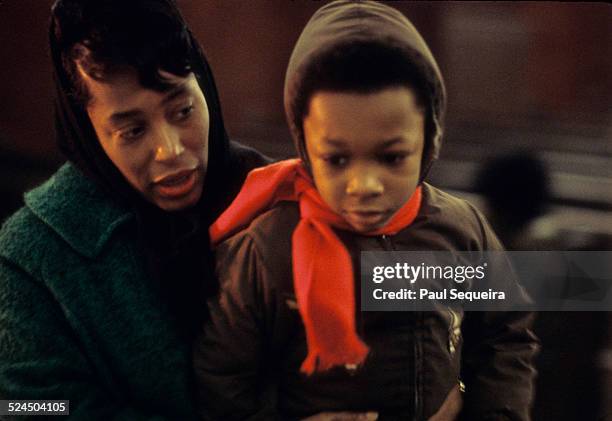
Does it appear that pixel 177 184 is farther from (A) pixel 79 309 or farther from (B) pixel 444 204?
(B) pixel 444 204

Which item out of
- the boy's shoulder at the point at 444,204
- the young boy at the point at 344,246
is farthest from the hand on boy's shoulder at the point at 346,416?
the boy's shoulder at the point at 444,204

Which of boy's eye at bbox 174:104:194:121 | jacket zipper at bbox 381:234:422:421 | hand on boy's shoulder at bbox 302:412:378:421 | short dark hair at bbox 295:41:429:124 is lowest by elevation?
hand on boy's shoulder at bbox 302:412:378:421

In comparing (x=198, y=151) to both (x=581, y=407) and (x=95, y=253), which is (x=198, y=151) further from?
(x=581, y=407)

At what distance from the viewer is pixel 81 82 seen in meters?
1.18

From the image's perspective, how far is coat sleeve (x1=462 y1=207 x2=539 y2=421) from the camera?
1.32m

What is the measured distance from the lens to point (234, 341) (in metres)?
1.25

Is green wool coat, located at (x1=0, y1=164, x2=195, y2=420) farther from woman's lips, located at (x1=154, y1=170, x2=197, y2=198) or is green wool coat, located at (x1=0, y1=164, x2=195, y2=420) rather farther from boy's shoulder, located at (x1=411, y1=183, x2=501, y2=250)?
boy's shoulder, located at (x1=411, y1=183, x2=501, y2=250)

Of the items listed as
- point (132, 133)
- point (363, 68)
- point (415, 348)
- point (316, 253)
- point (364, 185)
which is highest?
point (363, 68)

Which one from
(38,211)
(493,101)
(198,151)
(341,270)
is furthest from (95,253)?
(493,101)

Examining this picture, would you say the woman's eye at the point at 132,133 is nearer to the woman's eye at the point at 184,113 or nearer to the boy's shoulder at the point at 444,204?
the woman's eye at the point at 184,113

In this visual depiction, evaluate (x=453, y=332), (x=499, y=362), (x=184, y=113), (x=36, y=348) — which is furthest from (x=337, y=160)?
(x=36, y=348)

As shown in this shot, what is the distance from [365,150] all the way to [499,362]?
1.71 ft

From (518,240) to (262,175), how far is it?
52 centimetres

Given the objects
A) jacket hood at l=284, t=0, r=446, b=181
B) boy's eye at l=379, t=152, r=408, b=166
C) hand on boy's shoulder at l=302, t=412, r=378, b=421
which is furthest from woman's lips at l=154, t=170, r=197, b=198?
hand on boy's shoulder at l=302, t=412, r=378, b=421
